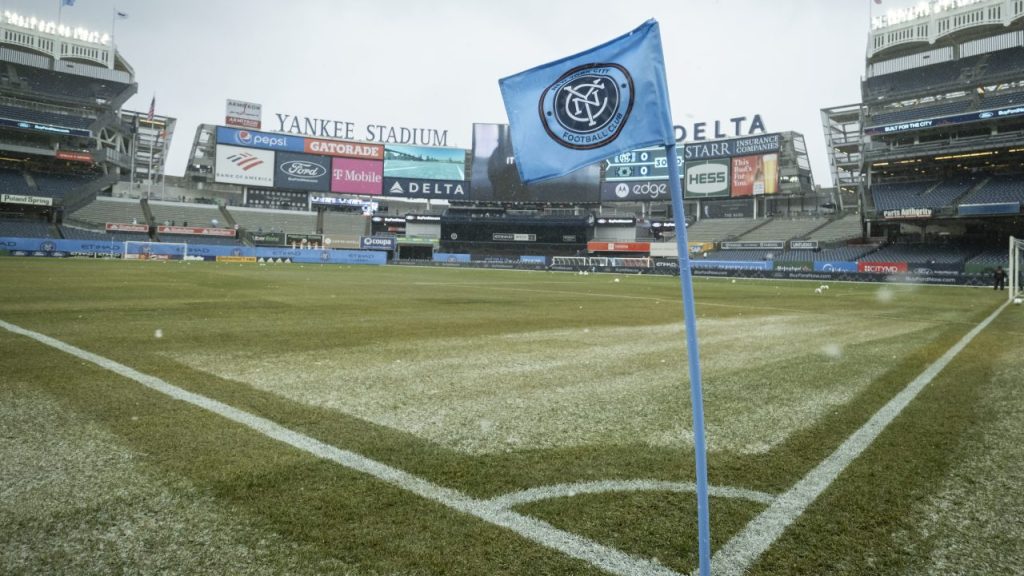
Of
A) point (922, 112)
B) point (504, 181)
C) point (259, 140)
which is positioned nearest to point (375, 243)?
point (504, 181)

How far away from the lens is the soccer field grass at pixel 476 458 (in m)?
2.11

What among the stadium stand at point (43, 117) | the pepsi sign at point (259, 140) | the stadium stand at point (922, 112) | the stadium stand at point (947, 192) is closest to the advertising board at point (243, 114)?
the pepsi sign at point (259, 140)

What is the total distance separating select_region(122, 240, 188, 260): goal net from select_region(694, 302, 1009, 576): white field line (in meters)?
52.9

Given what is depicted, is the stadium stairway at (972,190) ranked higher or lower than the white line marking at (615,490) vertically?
higher

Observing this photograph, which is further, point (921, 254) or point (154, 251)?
point (154, 251)

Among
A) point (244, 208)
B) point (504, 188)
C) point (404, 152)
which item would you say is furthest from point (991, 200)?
point (244, 208)

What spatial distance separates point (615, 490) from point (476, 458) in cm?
82

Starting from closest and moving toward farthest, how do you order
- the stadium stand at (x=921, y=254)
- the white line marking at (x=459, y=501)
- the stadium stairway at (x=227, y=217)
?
the white line marking at (x=459, y=501) < the stadium stand at (x=921, y=254) < the stadium stairway at (x=227, y=217)

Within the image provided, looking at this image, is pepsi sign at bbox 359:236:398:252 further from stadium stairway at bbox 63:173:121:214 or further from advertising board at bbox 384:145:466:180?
stadium stairway at bbox 63:173:121:214

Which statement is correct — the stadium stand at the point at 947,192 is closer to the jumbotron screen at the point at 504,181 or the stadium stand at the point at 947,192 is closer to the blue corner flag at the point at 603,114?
the jumbotron screen at the point at 504,181

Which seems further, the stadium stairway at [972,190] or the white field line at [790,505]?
the stadium stairway at [972,190]

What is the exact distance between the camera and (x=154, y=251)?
48062mm

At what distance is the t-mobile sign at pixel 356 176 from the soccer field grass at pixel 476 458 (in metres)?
66.2

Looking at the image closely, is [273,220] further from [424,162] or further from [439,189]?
[439,189]
